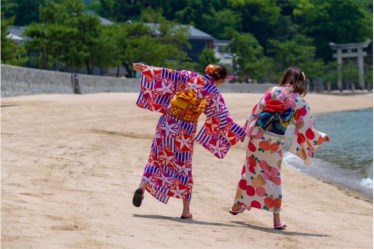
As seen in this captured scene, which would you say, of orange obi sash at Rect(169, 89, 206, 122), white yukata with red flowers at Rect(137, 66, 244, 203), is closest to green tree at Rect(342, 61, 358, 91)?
white yukata with red flowers at Rect(137, 66, 244, 203)

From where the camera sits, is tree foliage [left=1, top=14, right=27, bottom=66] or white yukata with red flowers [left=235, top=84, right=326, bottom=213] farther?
tree foliage [left=1, top=14, right=27, bottom=66]

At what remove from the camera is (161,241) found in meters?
5.49

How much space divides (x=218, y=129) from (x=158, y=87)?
0.66 meters

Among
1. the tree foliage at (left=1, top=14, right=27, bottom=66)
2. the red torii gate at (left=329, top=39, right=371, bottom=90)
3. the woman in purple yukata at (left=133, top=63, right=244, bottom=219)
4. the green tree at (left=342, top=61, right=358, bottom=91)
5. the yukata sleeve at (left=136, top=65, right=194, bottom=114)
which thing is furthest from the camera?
the red torii gate at (left=329, top=39, right=371, bottom=90)

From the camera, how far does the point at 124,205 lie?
7242 mm

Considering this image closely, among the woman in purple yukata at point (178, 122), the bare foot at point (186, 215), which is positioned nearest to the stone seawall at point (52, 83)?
the woman in purple yukata at point (178, 122)

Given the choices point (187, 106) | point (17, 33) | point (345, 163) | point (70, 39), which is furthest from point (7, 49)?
point (187, 106)

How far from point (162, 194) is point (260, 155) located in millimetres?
940

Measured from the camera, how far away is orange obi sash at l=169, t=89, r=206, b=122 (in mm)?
7043

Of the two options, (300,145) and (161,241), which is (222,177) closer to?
(300,145)

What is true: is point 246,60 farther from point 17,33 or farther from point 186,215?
point 186,215

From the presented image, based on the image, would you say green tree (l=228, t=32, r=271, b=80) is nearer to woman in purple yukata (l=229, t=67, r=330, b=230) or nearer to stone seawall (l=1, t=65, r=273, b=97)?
stone seawall (l=1, t=65, r=273, b=97)

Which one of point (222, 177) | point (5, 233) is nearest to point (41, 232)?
point (5, 233)

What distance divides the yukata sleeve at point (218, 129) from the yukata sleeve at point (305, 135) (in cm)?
53
